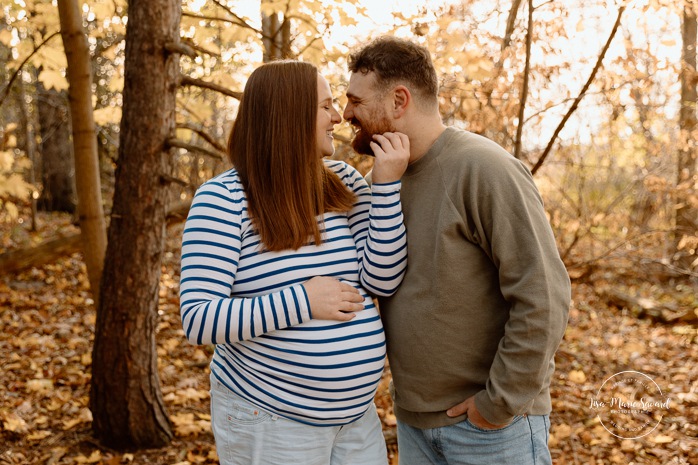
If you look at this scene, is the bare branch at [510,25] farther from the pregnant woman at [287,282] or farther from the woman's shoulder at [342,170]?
the pregnant woman at [287,282]

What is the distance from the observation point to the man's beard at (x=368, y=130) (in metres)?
2.09

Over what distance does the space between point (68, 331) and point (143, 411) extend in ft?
7.65

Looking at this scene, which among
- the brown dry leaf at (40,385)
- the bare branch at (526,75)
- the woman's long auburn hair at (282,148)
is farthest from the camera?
the brown dry leaf at (40,385)

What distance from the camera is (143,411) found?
3818mm

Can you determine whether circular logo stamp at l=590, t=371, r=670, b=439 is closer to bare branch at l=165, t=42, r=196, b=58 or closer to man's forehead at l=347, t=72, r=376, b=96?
man's forehead at l=347, t=72, r=376, b=96

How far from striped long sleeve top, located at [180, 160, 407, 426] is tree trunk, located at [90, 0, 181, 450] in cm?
178

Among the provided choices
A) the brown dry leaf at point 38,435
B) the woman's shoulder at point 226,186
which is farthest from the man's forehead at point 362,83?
the brown dry leaf at point 38,435

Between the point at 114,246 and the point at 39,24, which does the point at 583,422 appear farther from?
the point at 39,24

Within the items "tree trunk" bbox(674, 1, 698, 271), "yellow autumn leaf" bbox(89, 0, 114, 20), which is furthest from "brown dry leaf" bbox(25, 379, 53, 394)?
"tree trunk" bbox(674, 1, 698, 271)

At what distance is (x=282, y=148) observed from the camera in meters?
2.00

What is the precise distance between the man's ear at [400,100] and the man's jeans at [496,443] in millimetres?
1047

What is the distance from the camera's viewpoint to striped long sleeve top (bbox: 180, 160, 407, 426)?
181 centimetres

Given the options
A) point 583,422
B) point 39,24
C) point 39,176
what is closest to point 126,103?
point 39,24

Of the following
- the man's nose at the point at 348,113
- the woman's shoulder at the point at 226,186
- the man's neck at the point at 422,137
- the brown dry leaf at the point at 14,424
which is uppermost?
the man's nose at the point at 348,113
